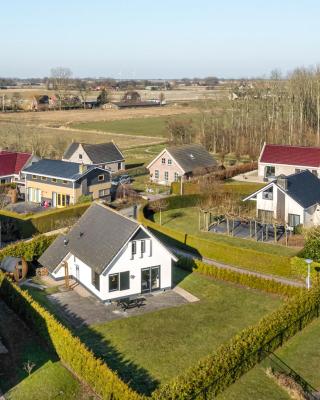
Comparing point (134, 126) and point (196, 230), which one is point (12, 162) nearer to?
point (196, 230)

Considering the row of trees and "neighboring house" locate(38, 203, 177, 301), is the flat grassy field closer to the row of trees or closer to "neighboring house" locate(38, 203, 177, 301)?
"neighboring house" locate(38, 203, 177, 301)

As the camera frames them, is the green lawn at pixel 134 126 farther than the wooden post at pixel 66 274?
Yes

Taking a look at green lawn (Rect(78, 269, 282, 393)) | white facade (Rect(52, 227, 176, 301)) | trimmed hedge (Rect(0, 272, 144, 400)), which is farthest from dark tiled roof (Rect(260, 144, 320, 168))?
trimmed hedge (Rect(0, 272, 144, 400))

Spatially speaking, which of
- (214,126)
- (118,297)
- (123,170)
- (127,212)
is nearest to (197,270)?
(118,297)

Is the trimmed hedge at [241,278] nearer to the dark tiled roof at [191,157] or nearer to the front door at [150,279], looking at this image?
the front door at [150,279]

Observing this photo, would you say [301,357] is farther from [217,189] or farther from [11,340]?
[217,189]

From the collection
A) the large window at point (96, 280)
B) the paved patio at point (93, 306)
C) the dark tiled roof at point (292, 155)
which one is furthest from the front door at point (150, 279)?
the dark tiled roof at point (292, 155)
